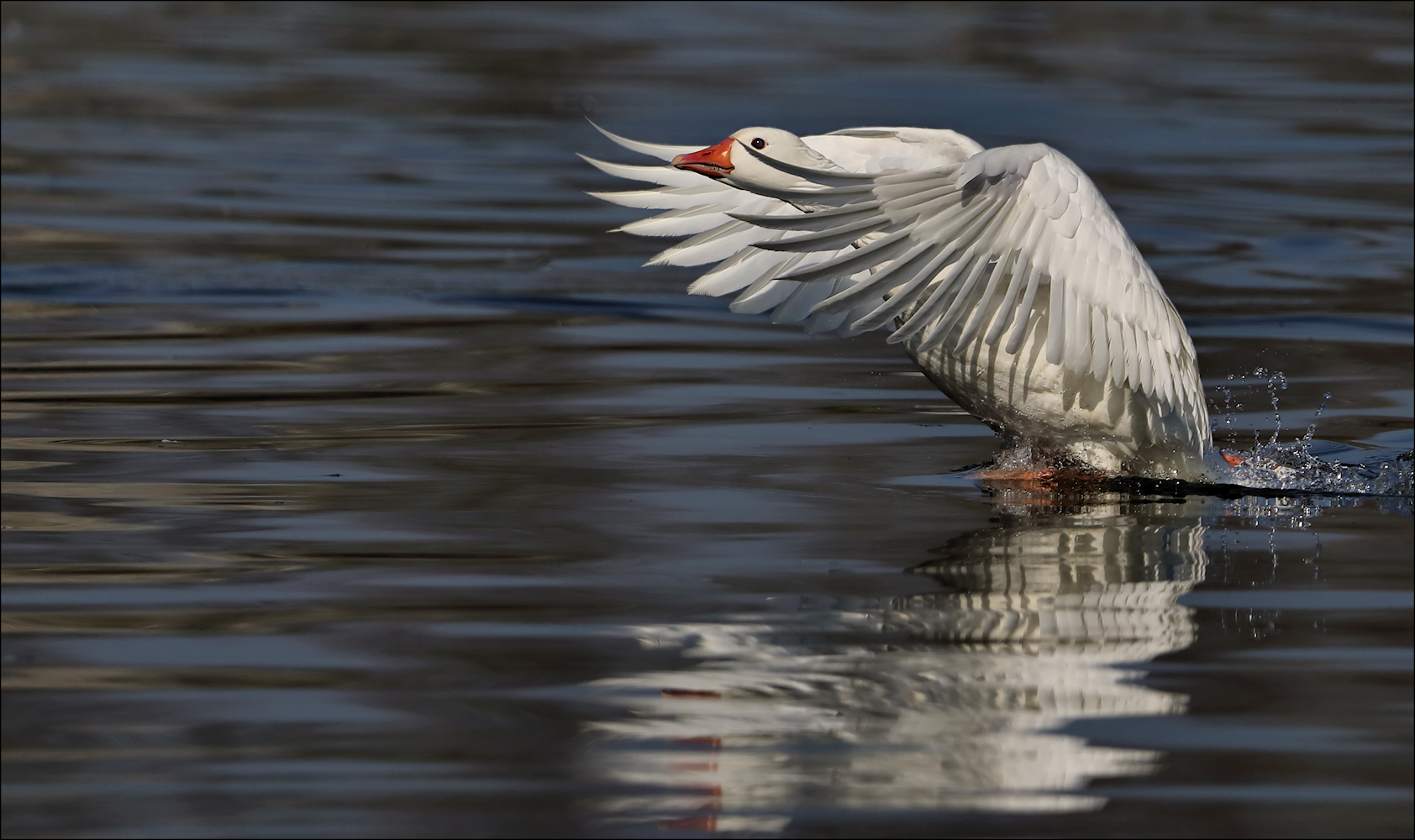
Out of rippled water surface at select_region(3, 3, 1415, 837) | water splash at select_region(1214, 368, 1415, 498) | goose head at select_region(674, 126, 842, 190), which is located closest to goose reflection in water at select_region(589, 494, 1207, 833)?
rippled water surface at select_region(3, 3, 1415, 837)

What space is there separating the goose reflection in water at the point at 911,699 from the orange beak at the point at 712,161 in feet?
6.22

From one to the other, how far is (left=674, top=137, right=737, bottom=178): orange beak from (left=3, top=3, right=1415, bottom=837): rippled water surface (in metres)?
1.04

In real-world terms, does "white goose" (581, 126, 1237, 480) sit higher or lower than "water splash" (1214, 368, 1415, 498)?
higher

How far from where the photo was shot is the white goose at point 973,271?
6.45 metres

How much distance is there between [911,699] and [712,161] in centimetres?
309

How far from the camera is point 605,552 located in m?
6.27

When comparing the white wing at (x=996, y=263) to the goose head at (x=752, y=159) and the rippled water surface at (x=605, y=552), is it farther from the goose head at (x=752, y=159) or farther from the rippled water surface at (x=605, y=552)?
the rippled water surface at (x=605, y=552)

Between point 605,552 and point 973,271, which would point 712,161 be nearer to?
point 973,271

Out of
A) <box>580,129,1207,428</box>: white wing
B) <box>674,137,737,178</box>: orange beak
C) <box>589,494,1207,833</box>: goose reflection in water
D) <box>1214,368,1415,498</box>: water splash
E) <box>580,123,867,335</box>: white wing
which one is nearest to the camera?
<box>589,494,1207,833</box>: goose reflection in water

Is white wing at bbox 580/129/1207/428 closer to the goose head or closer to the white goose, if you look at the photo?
the white goose

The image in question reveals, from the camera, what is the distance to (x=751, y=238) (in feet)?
26.9

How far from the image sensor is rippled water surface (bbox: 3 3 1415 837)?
4402mm

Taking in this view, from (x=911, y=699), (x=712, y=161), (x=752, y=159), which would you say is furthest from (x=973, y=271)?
(x=911, y=699)

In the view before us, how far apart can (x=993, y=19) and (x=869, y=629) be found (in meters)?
22.8
